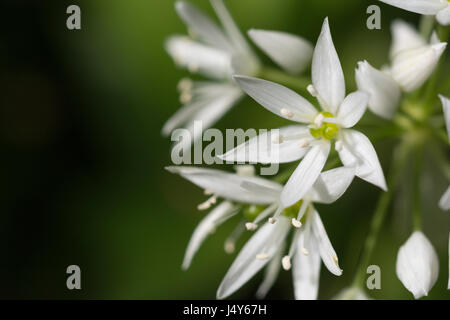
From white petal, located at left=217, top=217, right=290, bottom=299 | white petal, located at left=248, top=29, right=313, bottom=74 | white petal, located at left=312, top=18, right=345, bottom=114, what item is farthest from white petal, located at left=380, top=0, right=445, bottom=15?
white petal, located at left=217, top=217, right=290, bottom=299


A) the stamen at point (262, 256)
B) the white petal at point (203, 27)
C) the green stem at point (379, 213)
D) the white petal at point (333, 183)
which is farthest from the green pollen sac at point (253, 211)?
the white petal at point (203, 27)

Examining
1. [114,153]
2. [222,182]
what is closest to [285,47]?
[222,182]

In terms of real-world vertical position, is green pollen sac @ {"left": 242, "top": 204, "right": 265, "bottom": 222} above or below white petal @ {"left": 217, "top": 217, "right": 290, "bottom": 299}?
above

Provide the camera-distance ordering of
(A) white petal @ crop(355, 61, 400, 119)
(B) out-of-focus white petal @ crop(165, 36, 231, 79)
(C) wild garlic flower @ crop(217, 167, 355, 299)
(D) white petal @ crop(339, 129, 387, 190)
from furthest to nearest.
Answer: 1. (B) out-of-focus white petal @ crop(165, 36, 231, 79)
2. (C) wild garlic flower @ crop(217, 167, 355, 299)
3. (A) white petal @ crop(355, 61, 400, 119)
4. (D) white petal @ crop(339, 129, 387, 190)

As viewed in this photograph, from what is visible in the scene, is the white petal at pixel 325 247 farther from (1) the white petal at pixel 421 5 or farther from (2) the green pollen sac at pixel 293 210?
(1) the white petal at pixel 421 5

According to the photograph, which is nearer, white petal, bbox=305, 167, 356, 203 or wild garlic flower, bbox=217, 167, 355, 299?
white petal, bbox=305, 167, 356, 203

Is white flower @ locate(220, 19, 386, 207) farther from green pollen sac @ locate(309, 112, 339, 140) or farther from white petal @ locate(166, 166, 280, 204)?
white petal @ locate(166, 166, 280, 204)
